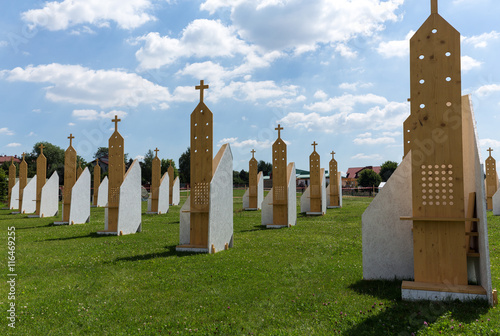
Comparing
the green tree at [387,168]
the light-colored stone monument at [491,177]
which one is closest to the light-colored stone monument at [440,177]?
the light-colored stone monument at [491,177]

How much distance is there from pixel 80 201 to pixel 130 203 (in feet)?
15.5

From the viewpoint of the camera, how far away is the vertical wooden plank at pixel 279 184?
46.8 feet

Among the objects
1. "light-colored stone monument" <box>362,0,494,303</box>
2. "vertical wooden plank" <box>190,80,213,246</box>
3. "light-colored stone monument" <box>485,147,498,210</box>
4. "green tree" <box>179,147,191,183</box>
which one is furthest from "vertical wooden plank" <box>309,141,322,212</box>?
"green tree" <box>179,147,191,183</box>

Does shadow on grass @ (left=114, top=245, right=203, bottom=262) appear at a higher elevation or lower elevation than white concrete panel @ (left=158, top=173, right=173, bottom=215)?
lower

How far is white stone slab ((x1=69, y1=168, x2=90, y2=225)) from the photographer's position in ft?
50.5

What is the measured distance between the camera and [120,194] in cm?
1215

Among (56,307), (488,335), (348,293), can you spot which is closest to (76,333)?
(56,307)

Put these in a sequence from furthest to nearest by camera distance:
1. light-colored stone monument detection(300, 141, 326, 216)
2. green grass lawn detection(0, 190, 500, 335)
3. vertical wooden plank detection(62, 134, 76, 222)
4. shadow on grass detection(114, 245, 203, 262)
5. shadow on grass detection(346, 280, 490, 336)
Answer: light-colored stone monument detection(300, 141, 326, 216), vertical wooden plank detection(62, 134, 76, 222), shadow on grass detection(114, 245, 203, 262), green grass lawn detection(0, 190, 500, 335), shadow on grass detection(346, 280, 490, 336)

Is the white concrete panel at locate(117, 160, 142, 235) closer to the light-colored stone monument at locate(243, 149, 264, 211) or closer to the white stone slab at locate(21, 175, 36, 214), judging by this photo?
the light-colored stone monument at locate(243, 149, 264, 211)

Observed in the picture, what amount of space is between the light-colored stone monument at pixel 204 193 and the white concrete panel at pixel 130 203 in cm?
390

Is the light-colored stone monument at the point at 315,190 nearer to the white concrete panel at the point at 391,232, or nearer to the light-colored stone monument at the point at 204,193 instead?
the light-colored stone monument at the point at 204,193

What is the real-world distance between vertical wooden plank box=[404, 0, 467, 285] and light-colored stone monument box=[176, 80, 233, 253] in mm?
5091

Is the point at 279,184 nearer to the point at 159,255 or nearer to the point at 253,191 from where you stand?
the point at 159,255

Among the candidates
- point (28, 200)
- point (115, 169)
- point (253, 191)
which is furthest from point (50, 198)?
point (253, 191)
